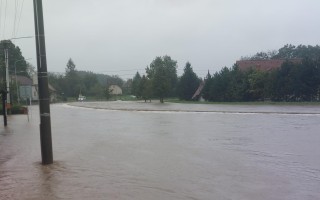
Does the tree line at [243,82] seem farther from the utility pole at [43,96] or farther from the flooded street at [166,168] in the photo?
the utility pole at [43,96]

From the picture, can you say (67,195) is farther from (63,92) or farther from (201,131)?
(63,92)

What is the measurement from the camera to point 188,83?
9381cm

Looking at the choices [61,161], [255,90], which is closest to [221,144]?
[61,161]

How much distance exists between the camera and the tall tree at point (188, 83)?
306 feet

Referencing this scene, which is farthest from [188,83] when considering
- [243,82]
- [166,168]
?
[166,168]

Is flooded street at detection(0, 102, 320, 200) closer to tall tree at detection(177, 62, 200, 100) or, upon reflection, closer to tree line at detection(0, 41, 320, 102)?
tree line at detection(0, 41, 320, 102)

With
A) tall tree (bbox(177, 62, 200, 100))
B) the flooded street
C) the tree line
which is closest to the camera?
the flooded street

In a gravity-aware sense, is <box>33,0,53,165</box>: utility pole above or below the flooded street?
above

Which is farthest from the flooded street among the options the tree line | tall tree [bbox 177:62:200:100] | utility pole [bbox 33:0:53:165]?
tall tree [bbox 177:62:200:100]

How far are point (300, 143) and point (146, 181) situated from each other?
8.78m

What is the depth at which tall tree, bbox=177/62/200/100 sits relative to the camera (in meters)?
→ 93.3

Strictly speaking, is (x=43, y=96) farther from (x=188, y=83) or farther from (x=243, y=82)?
(x=188, y=83)

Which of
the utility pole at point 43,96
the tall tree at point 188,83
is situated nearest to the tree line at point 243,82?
the tall tree at point 188,83

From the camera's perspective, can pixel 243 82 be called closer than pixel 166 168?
No
